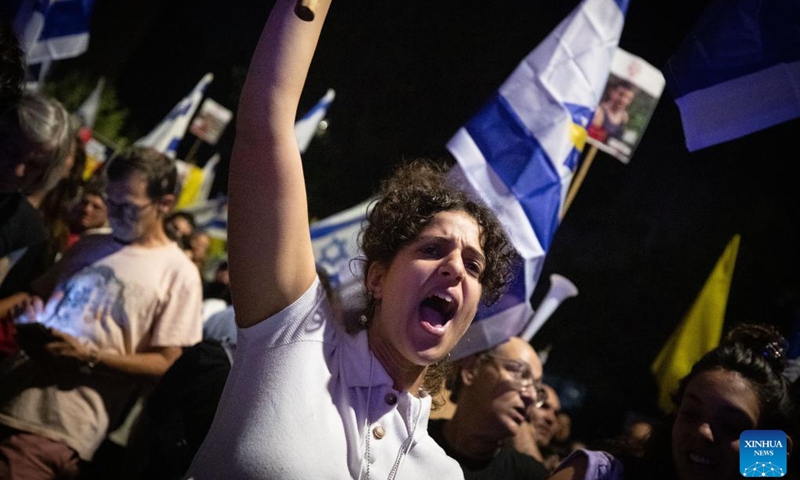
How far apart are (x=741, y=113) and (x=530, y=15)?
202 centimetres

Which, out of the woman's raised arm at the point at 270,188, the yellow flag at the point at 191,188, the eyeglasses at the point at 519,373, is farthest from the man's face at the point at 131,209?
the yellow flag at the point at 191,188

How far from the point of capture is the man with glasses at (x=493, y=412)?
7.80 ft

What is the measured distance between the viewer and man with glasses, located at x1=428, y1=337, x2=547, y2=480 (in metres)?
2.38

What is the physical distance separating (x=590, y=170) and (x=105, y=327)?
22.8 ft

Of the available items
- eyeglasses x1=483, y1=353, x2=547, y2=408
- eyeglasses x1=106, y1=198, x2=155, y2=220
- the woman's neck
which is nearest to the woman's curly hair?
the woman's neck

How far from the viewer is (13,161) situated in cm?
233

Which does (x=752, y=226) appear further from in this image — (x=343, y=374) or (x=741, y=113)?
(x=343, y=374)

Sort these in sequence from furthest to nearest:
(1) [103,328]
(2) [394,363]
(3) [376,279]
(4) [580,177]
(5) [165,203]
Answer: (4) [580,177] → (5) [165,203] → (1) [103,328] → (3) [376,279] → (2) [394,363]

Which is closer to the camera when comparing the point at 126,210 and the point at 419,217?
the point at 419,217

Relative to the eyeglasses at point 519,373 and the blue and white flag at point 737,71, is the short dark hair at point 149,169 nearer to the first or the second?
the eyeglasses at point 519,373

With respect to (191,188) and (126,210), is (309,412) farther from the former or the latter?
(191,188)

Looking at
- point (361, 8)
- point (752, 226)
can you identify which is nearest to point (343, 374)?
point (361, 8)

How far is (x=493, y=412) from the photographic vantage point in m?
2.67

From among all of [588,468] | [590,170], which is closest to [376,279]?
[588,468]
